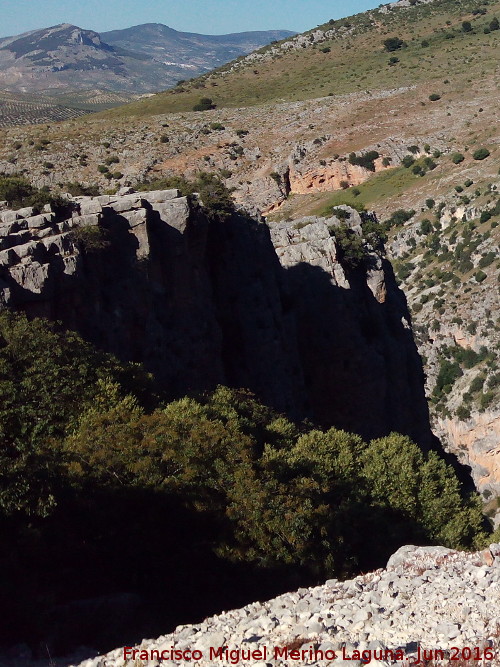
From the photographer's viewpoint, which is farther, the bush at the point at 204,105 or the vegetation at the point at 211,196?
the bush at the point at 204,105

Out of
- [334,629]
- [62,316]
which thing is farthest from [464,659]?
[62,316]

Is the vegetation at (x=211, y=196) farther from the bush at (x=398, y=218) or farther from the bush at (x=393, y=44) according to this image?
the bush at (x=393, y=44)

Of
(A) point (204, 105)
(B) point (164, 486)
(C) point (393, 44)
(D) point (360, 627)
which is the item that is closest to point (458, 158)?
(A) point (204, 105)

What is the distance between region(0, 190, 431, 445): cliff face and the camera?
27.3 meters

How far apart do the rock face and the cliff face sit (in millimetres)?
13945

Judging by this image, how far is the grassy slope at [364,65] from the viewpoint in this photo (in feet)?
332

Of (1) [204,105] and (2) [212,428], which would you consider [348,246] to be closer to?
(2) [212,428]

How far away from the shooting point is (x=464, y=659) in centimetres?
1167

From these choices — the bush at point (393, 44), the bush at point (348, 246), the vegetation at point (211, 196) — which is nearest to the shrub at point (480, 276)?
the bush at point (348, 246)

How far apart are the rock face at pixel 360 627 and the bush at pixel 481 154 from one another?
76186mm

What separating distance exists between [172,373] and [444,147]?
6763 cm

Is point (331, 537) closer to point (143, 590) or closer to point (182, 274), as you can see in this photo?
point (143, 590)

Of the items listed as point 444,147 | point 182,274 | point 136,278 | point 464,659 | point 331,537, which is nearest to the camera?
point 464,659

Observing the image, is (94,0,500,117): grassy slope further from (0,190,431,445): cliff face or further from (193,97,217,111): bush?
(0,190,431,445): cliff face
